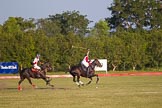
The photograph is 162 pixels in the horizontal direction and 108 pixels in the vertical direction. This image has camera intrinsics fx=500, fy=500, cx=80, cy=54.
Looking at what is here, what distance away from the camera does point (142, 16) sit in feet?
348

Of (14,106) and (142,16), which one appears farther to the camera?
(142,16)

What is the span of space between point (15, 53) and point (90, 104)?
54955 mm

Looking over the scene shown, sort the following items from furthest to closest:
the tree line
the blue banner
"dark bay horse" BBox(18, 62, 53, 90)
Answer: the tree line < the blue banner < "dark bay horse" BBox(18, 62, 53, 90)

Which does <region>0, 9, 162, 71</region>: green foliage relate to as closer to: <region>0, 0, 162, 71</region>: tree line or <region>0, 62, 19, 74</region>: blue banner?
<region>0, 0, 162, 71</region>: tree line

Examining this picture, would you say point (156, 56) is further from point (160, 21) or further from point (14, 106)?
point (14, 106)

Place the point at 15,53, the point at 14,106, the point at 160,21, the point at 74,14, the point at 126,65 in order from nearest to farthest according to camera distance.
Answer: the point at 14,106 → the point at 15,53 → the point at 126,65 → the point at 160,21 → the point at 74,14

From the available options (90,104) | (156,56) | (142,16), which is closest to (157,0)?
(142,16)

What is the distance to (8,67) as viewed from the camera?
61.2 meters

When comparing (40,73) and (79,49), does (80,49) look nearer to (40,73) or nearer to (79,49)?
(79,49)

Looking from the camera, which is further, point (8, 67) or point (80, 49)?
point (80, 49)

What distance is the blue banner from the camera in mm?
61053

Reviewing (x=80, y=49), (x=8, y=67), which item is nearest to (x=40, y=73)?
(x=8, y=67)

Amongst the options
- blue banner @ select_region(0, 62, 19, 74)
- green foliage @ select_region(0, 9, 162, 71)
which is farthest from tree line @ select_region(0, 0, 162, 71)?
blue banner @ select_region(0, 62, 19, 74)

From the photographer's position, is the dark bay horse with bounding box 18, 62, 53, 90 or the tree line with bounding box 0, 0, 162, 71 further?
the tree line with bounding box 0, 0, 162, 71
